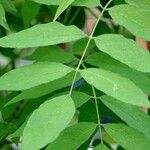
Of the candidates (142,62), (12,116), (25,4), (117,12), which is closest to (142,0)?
(117,12)

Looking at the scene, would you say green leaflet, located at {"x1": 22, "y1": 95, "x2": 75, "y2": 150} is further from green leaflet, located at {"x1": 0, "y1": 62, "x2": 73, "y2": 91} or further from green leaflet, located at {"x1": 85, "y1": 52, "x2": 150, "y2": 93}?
green leaflet, located at {"x1": 85, "y1": 52, "x2": 150, "y2": 93}

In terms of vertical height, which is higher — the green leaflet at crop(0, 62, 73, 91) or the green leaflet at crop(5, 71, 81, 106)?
the green leaflet at crop(0, 62, 73, 91)

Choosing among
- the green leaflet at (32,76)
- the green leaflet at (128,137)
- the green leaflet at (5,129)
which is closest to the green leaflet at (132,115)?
the green leaflet at (128,137)

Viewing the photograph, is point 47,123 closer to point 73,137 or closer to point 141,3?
point 73,137

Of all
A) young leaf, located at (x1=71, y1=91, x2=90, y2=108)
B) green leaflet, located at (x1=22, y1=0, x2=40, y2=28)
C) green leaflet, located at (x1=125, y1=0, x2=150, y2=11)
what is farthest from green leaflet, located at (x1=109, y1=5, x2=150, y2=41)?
green leaflet, located at (x1=22, y1=0, x2=40, y2=28)

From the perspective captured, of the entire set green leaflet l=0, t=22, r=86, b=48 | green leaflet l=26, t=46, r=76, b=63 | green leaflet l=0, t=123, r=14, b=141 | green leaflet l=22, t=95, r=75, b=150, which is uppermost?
green leaflet l=0, t=22, r=86, b=48

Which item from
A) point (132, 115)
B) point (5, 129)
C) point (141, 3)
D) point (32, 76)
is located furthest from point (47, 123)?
point (5, 129)

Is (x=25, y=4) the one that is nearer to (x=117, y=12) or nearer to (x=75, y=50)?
(x=75, y=50)
